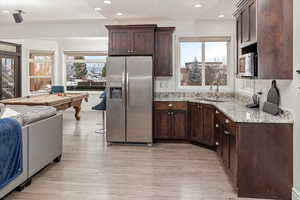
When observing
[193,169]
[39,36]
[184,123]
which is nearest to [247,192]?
[193,169]

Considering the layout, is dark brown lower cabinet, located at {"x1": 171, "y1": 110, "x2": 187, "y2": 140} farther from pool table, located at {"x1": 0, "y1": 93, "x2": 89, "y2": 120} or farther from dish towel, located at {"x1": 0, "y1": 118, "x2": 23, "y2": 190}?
dish towel, located at {"x1": 0, "y1": 118, "x2": 23, "y2": 190}

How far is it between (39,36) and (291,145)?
637 cm

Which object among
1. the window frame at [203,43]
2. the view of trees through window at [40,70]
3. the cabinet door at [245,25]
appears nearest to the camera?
the cabinet door at [245,25]

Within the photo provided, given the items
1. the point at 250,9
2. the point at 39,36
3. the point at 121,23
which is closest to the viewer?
the point at 250,9

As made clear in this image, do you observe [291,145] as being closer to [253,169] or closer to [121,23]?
[253,169]

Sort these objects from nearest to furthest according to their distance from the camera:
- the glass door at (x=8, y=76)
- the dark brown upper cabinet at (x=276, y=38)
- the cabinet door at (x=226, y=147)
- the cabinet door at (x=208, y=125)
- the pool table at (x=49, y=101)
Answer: the dark brown upper cabinet at (x=276, y=38) → the cabinet door at (x=226, y=147) → the cabinet door at (x=208, y=125) → the pool table at (x=49, y=101) → the glass door at (x=8, y=76)

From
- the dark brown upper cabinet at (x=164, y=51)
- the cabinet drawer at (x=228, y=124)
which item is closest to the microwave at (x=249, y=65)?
the cabinet drawer at (x=228, y=124)

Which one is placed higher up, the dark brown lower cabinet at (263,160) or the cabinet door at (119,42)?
the cabinet door at (119,42)

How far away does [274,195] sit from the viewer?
301 cm

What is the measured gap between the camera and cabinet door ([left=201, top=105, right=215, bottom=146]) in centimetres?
504

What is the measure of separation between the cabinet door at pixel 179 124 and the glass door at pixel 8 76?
587 centimetres

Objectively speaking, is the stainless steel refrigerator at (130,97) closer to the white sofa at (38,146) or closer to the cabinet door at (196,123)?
the cabinet door at (196,123)

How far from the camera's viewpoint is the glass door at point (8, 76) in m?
8.66

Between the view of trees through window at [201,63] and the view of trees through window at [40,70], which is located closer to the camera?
the view of trees through window at [201,63]
